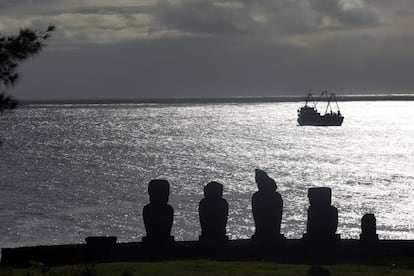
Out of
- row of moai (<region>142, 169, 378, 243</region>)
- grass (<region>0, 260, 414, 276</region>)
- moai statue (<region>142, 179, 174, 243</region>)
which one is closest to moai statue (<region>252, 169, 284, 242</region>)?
row of moai (<region>142, 169, 378, 243</region>)

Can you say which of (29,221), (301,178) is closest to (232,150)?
(301,178)

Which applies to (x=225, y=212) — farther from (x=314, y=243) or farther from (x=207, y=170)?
(x=207, y=170)

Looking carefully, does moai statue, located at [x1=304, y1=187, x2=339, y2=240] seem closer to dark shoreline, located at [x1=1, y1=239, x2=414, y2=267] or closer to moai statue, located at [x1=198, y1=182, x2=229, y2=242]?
dark shoreline, located at [x1=1, y1=239, x2=414, y2=267]

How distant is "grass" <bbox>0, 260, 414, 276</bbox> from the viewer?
22.0 metres

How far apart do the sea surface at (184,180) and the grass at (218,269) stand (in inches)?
1270

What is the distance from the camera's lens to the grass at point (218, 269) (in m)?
22.0

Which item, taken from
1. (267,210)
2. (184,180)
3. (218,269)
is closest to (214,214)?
(267,210)

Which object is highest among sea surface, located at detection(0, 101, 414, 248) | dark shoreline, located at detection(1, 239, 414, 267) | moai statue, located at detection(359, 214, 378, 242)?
moai statue, located at detection(359, 214, 378, 242)

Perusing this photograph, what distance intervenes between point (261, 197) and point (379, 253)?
11.4 feet

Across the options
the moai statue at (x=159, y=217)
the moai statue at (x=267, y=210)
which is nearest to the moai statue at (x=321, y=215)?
the moai statue at (x=267, y=210)

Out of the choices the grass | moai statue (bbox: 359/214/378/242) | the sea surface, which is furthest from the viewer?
the sea surface

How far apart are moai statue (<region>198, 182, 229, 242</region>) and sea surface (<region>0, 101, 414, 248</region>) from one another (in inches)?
1174

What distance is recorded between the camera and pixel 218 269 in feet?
75.2

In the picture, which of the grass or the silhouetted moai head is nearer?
the grass
